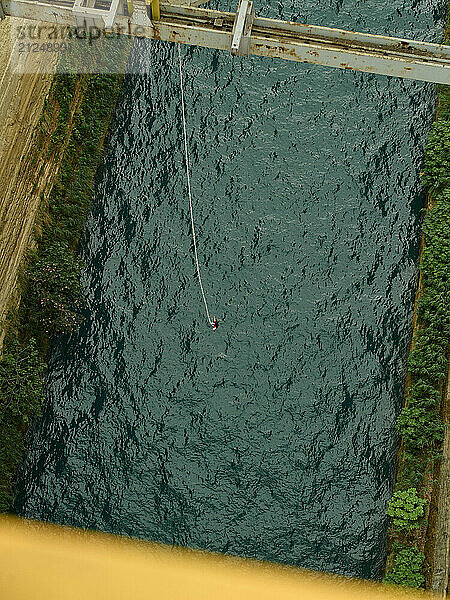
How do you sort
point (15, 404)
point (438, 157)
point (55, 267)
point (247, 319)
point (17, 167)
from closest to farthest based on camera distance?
point (15, 404), point (55, 267), point (247, 319), point (17, 167), point (438, 157)

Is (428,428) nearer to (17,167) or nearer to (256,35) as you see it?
(256,35)

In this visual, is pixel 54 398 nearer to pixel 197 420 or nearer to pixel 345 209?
pixel 197 420

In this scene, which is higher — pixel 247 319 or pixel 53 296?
pixel 247 319

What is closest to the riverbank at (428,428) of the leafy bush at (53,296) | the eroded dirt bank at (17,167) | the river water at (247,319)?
the river water at (247,319)

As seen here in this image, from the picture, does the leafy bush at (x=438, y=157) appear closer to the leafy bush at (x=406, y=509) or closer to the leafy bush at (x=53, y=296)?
the leafy bush at (x=406, y=509)

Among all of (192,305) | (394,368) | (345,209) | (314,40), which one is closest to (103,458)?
(192,305)

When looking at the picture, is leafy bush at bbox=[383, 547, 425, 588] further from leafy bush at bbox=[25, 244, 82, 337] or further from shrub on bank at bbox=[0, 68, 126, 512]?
leafy bush at bbox=[25, 244, 82, 337]

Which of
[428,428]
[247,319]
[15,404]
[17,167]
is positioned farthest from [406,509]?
[17,167]
